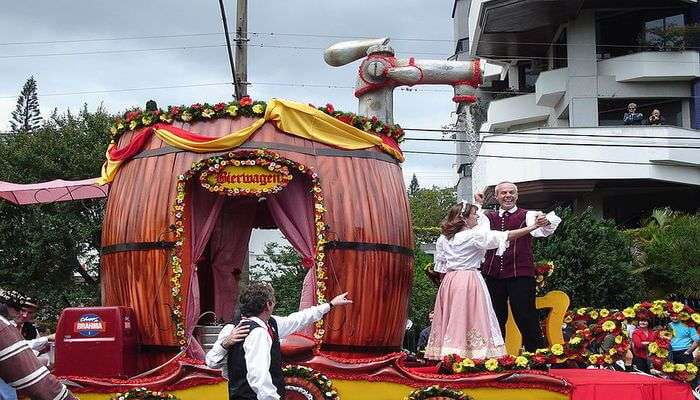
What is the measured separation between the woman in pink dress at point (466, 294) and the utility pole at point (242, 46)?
956cm

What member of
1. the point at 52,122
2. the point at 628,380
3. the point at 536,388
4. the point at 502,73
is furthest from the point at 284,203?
the point at 502,73

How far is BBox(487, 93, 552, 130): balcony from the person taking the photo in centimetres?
3203

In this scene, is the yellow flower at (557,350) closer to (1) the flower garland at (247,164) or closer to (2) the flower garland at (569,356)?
(2) the flower garland at (569,356)

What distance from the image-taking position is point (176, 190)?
8.95 meters

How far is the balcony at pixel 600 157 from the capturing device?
83.9ft

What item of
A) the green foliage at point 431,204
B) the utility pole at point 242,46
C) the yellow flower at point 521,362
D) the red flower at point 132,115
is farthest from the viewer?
the green foliage at point 431,204

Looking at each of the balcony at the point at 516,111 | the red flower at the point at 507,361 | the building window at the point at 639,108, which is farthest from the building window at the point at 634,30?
the red flower at the point at 507,361

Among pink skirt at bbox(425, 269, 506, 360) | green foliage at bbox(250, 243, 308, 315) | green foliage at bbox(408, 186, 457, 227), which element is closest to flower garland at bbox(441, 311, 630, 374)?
pink skirt at bbox(425, 269, 506, 360)

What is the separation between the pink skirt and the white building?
1700 centimetres

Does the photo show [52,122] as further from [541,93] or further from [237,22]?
[541,93]

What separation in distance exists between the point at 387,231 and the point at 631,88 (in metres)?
20.9

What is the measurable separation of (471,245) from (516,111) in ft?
81.0

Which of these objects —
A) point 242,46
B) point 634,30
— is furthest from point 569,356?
point 634,30

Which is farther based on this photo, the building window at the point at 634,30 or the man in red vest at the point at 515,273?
the building window at the point at 634,30
